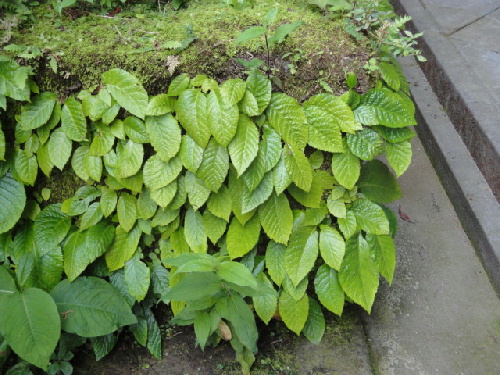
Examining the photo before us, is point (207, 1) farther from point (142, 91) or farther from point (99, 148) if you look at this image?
point (99, 148)

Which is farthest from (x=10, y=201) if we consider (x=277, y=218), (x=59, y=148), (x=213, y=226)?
(x=277, y=218)

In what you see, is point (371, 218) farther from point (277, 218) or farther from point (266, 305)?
point (266, 305)

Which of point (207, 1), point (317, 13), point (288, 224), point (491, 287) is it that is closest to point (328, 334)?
point (288, 224)

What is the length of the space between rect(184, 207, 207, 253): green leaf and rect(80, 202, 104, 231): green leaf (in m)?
0.39

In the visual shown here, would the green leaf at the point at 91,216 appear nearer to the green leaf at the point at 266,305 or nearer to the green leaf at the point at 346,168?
the green leaf at the point at 266,305

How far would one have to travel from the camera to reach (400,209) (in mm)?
3271

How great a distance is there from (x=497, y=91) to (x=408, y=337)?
7.10 feet

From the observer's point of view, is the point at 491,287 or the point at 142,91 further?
the point at 491,287

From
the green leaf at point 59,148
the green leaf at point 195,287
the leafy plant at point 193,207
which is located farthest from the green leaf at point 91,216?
the green leaf at point 195,287

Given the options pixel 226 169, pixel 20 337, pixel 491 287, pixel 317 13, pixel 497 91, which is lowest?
pixel 491 287

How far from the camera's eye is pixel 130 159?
2111 millimetres

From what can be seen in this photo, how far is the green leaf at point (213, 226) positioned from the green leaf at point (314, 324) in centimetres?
58

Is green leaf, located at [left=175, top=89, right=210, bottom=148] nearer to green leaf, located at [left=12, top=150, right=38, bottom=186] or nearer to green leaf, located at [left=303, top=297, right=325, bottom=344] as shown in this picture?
green leaf, located at [left=12, top=150, right=38, bottom=186]

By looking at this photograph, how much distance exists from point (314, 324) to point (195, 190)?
0.88m
